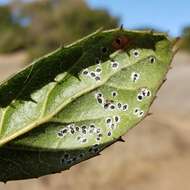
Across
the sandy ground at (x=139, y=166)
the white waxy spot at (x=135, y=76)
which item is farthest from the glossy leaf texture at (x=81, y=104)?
the sandy ground at (x=139, y=166)

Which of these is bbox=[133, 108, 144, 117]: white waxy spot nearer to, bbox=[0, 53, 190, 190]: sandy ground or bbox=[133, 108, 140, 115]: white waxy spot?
bbox=[133, 108, 140, 115]: white waxy spot

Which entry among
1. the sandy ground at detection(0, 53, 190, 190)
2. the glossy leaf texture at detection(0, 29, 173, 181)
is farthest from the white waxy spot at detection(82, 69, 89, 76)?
the sandy ground at detection(0, 53, 190, 190)

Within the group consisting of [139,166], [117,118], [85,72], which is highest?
[85,72]

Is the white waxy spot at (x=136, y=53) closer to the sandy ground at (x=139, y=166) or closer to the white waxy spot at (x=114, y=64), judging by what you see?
the white waxy spot at (x=114, y=64)

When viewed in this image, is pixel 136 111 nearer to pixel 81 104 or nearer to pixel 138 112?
pixel 138 112

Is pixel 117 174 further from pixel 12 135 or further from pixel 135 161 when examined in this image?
pixel 12 135

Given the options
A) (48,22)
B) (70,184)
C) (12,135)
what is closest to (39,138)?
(12,135)

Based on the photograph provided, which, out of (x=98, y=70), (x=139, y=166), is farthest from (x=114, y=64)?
(x=139, y=166)

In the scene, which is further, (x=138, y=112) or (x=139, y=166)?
(x=139, y=166)

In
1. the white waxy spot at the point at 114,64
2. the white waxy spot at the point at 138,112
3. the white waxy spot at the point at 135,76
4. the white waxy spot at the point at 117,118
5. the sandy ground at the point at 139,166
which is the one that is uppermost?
the white waxy spot at the point at 114,64

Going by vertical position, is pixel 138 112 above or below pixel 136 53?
below
